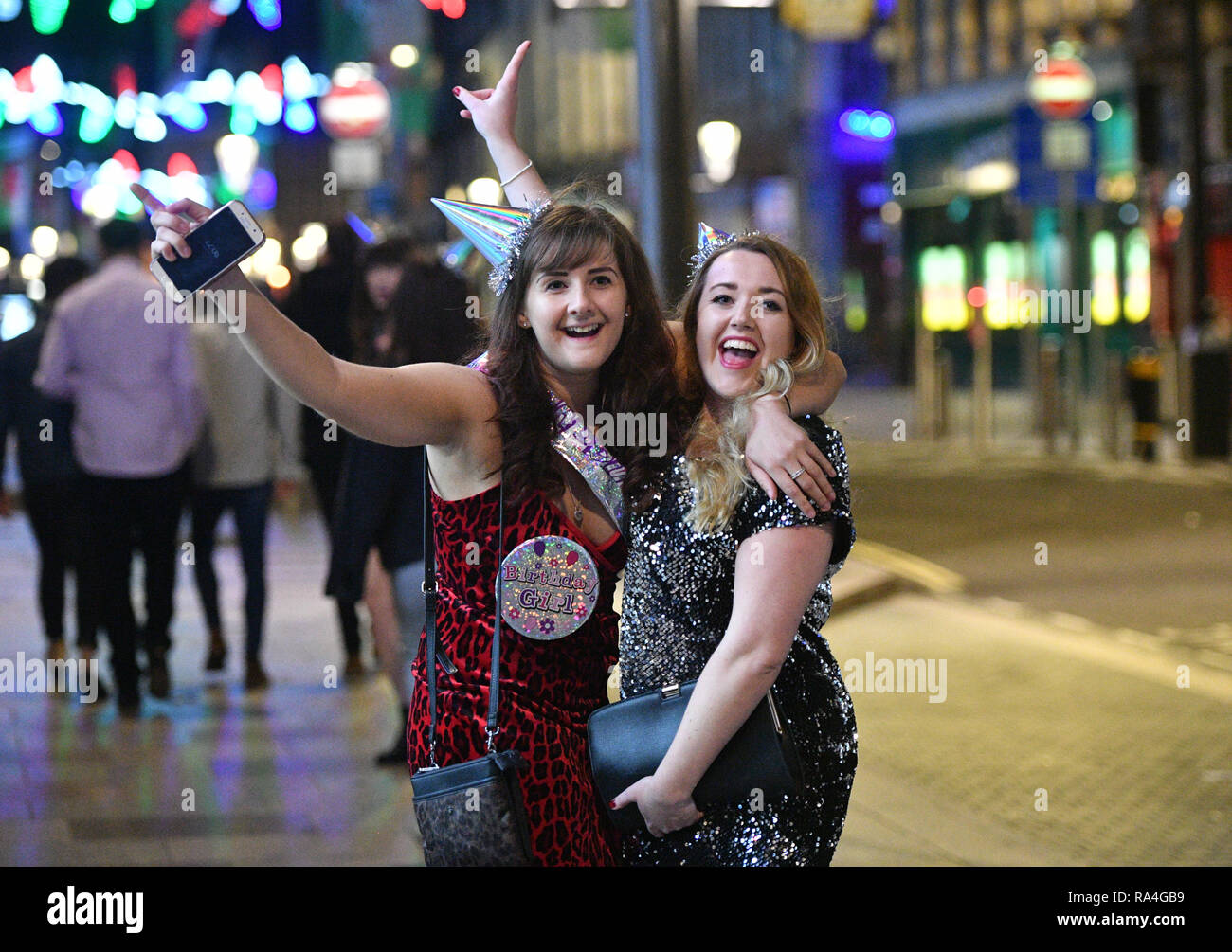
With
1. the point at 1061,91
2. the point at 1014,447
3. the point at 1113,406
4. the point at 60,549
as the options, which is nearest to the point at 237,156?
the point at 1061,91

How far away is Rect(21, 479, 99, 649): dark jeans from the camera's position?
7961mm

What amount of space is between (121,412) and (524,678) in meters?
5.31

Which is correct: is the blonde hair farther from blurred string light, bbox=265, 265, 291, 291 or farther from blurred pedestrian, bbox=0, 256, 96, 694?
blurred string light, bbox=265, 265, 291, 291

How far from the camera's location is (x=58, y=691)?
817 centimetres

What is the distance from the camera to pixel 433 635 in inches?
112

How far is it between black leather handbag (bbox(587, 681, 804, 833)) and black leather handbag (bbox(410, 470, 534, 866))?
0.46ft

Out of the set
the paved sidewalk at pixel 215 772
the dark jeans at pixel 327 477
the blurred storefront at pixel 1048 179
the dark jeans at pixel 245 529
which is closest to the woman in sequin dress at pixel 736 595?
the paved sidewalk at pixel 215 772

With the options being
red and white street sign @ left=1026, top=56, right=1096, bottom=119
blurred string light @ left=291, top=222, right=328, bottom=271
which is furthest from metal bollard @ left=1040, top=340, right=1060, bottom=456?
blurred string light @ left=291, top=222, right=328, bottom=271

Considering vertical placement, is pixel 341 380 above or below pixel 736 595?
above

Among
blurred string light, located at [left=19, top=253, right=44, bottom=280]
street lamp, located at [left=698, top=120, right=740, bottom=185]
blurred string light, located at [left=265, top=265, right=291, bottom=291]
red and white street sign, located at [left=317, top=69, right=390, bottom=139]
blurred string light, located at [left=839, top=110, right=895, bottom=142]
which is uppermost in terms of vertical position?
blurred string light, located at [left=839, top=110, right=895, bottom=142]

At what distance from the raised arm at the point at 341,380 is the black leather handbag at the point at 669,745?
52 centimetres

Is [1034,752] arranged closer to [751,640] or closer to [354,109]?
[751,640]

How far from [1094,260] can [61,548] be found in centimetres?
2342
